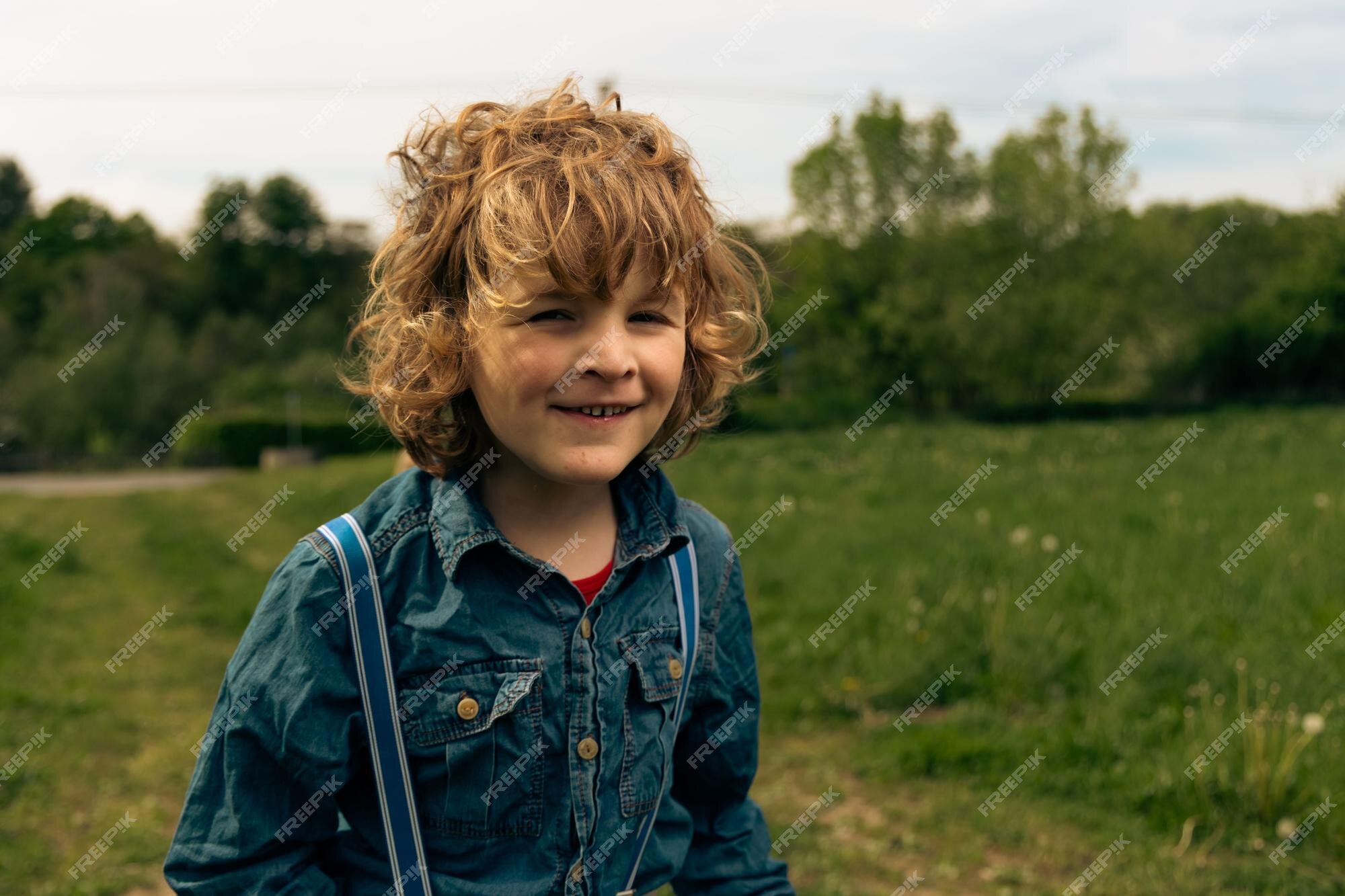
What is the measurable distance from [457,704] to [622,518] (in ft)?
1.31

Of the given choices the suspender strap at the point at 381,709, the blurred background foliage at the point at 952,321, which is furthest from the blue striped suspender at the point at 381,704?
the blurred background foliage at the point at 952,321

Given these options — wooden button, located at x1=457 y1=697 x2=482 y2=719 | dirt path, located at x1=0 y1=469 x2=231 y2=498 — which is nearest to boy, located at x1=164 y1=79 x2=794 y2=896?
wooden button, located at x1=457 y1=697 x2=482 y2=719

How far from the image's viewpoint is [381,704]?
1.44 metres

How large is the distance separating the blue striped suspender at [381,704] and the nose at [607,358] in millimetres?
391

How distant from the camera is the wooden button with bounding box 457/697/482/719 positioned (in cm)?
146

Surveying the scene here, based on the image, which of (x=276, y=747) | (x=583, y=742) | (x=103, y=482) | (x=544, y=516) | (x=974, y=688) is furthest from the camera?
(x=103, y=482)

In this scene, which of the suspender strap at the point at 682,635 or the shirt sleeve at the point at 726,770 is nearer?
the suspender strap at the point at 682,635

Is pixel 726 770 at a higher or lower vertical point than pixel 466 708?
lower

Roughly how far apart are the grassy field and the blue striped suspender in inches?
98.5

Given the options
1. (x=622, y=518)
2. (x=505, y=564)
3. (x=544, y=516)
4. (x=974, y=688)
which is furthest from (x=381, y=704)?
(x=974, y=688)

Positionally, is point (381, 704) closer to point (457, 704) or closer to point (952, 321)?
point (457, 704)

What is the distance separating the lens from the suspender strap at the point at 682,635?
1.63 metres

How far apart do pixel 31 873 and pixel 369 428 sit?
9.37 ft

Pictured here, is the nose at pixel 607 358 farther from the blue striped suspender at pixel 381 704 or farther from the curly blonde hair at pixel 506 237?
the blue striped suspender at pixel 381 704
